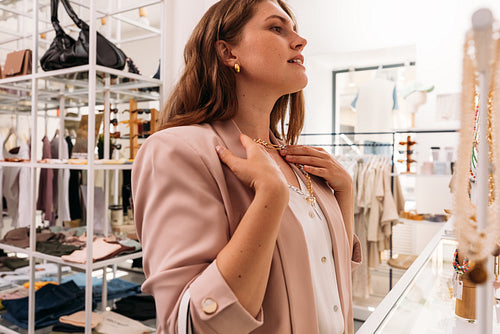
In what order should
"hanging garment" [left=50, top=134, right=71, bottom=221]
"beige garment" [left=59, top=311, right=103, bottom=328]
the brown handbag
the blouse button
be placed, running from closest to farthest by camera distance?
the blouse button
"beige garment" [left=59, top=311, right=103, bottom=328]
the brown handbag
"hanging garment" [left=50, top=134, right=71, bottom=221]

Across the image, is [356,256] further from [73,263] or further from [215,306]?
[73,263]

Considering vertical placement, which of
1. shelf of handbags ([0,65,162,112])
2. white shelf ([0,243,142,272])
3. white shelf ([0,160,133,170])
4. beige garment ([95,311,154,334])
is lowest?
beige garment ([95,311,154,334])

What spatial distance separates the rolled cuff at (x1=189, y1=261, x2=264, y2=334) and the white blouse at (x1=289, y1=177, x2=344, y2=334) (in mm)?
243

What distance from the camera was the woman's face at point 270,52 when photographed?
881mm

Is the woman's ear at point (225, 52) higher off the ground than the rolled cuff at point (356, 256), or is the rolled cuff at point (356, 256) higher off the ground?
the woman's ear at point (225, 52)

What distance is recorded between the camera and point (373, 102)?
4398mm

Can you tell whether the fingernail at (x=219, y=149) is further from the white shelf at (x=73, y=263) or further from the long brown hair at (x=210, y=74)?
the white shelf at (x=73, y=263)

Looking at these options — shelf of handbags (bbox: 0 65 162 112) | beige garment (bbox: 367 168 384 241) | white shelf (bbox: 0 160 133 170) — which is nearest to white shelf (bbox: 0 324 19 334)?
white shelf (bbox: 0 160 133 170)

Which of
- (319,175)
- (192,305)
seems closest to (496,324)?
(319,175)

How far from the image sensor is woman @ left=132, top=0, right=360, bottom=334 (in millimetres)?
636

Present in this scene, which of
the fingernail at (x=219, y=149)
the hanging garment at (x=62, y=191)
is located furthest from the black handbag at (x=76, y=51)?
the fingernail at (x=219, y=149)

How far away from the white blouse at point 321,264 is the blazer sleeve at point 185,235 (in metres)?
0.21

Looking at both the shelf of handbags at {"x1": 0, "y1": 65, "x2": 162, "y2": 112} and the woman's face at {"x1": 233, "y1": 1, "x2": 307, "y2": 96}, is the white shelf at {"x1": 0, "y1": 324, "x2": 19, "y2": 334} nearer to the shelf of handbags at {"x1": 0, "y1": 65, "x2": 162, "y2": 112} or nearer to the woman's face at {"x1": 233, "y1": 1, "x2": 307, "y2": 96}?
the shelf of handbags at {"x1": 0, "y1": 65, "x2": 162, "y2": 112}

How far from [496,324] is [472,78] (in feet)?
3.51
